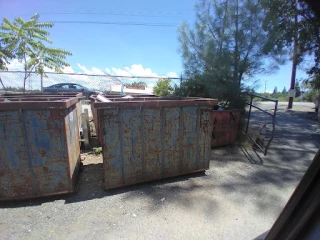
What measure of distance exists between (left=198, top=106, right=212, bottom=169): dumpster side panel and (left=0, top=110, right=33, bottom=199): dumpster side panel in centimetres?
292

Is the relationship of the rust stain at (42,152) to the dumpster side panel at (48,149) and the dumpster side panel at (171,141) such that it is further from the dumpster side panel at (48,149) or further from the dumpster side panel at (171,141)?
the dumpster side panel at (171,141)

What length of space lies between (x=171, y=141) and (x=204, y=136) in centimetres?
71

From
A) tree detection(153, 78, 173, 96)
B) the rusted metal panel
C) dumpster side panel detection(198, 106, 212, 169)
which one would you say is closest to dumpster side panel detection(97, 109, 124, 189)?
dumpster side panel detection(198, 106, 212, 169)

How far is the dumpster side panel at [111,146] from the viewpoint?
2.93 m

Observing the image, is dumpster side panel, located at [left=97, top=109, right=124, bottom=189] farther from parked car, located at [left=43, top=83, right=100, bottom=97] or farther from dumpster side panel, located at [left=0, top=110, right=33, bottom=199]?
parked car, located at [left=43, top=83, right=100, bottom=97]

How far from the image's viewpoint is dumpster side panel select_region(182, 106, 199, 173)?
3.49m

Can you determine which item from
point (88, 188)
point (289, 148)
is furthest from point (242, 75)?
point (88, 188)

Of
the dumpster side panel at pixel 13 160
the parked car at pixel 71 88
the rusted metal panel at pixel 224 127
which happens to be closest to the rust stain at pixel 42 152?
the dumpster side panel at pixel 13 160

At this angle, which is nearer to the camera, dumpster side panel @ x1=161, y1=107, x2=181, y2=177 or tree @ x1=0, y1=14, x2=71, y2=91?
dumpster side panel @ x1=161, y1=107, x2=181, y2=177

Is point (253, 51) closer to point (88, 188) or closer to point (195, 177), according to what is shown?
point (195, 177)

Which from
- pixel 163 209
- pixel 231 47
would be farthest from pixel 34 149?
pixel 231 47

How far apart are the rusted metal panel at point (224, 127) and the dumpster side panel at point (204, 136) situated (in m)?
1.71

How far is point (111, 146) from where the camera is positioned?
3.02 metres

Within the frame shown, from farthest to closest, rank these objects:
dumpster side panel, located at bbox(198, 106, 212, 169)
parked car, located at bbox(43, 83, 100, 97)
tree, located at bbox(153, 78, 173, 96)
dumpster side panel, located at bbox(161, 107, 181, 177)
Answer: parked car, located at bbox(43, 83, 100, 97), tree, located at bbox(153, 78, 173, 96), dumpster side panel, located at bbox(198, 106, 212, 169), dumpster side panel, located at bbox(161, 107, 181, 177)
